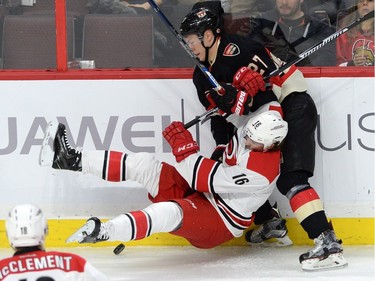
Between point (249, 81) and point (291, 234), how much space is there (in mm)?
834

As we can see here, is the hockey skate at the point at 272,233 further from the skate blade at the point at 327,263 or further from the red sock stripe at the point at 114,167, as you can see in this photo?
the red sock stripe at the point at 114,167

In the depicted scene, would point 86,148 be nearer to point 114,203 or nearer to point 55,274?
point 114,203

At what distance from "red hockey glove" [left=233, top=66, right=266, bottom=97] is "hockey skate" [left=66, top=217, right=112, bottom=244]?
0.88 m

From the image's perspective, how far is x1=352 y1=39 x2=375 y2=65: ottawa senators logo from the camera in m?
5.19

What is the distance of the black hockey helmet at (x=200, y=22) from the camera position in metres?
4.87

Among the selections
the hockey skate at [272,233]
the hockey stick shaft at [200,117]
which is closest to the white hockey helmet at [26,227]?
the hockey stick shaft at [200,117]

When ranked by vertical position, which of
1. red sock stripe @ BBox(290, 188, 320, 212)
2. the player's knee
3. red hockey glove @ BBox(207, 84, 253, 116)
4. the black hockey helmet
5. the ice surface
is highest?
the black hockey helmet

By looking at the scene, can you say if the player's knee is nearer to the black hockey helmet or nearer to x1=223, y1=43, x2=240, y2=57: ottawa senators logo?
x1=223, y1=43, x2=240, y2=57: ottawa senators logo

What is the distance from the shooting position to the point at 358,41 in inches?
205

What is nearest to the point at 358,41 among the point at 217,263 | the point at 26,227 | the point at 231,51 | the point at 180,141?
A: the point at 231,51

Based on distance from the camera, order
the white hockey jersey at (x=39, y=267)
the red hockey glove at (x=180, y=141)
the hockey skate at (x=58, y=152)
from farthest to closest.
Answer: the hockey skate at (x=58, y=152) → the red hockey glove at (x=180, y=141) → the white hockey jersey at (x=39, y=267)

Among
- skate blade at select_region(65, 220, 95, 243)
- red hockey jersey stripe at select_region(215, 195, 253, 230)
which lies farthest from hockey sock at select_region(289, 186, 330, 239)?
skate blade at select_region(65, 220, 95, 243)

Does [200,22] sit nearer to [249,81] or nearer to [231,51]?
[231,51]

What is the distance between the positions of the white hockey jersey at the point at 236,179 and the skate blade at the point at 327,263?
1.07ft
